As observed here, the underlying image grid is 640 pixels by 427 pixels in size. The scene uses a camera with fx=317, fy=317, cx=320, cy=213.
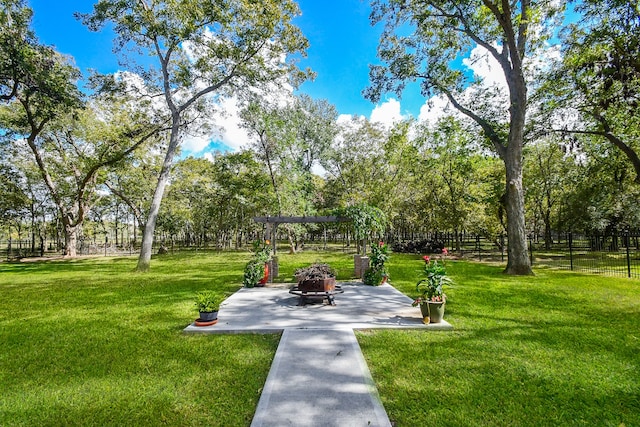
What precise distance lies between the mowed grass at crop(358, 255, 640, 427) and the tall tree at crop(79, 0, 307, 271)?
13931 mm

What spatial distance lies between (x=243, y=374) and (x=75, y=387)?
186 cm

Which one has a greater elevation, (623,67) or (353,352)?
(623,67)

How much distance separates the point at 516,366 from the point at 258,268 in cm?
741

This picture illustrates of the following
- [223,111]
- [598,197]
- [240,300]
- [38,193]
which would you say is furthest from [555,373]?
[38,193]

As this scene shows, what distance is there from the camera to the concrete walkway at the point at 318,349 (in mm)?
2881

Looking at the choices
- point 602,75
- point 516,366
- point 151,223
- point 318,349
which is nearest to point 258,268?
point 318,349

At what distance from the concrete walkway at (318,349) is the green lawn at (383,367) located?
0.21 metres

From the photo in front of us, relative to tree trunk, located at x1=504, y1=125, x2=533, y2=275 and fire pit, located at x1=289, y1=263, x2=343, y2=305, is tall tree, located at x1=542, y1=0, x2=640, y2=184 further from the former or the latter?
fire pit, located at x1=289, y1=263, x2=343, y2=305

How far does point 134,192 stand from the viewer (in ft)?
89.8

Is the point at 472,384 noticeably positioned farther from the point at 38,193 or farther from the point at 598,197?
the point at 38,193

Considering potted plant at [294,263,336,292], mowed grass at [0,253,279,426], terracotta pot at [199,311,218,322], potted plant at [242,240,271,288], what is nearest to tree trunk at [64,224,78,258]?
mowed grass at [0,253,279,426]

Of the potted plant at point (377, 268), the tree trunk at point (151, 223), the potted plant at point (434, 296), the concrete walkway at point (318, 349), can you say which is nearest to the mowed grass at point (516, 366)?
the concrete walkway at point (318, 349)

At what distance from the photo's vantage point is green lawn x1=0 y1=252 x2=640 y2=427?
9.86ft

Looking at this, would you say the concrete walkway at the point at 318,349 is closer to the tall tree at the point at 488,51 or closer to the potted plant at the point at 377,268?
the potted plant at the point at 377,268
